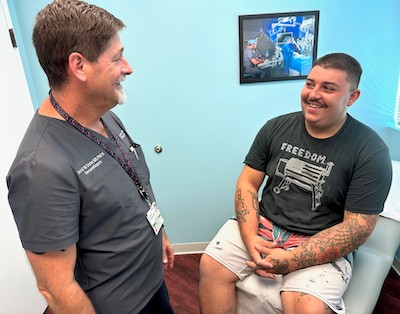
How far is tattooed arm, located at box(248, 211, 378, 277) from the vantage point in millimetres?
1137

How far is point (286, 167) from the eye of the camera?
4.39ft

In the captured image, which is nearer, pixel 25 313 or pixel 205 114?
pixel 25 313

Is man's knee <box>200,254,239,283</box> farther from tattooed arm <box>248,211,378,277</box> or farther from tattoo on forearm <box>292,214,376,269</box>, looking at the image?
tattoo on forearm <box>292,214,376,269</box>

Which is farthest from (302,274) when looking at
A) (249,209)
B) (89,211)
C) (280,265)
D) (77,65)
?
(77,65)

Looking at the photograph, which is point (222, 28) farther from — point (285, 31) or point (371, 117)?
point (371, 117)

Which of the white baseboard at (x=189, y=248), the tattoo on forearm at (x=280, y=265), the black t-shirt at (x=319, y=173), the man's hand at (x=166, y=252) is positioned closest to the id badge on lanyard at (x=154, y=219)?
the man's hand at (x=166, y=252)

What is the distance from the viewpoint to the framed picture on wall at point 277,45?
1.67 m

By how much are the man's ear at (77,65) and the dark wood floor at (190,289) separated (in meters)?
1.52

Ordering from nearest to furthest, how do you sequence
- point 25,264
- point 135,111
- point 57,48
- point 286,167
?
point 57,48 < point 286,167 < point 25,264 < point 135,111

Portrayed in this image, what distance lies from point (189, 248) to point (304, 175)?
4.14 ft

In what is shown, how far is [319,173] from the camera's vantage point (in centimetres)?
124

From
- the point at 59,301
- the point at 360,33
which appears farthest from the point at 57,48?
the point at 360,33

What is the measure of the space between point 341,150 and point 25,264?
1793 mm

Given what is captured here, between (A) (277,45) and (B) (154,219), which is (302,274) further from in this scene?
(A) (277,45)
